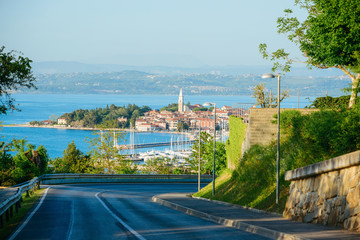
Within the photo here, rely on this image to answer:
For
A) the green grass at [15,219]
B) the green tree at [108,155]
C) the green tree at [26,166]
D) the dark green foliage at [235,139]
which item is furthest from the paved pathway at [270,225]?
the green tree at [108,155]

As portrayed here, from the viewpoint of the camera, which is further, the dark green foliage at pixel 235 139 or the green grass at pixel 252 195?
the dark green foliage at pixel 235 139

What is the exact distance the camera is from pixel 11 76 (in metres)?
19.1

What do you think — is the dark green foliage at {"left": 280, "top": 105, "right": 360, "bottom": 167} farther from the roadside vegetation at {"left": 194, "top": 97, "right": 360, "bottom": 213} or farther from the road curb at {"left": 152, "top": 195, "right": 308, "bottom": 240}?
the road curb at {"left": 152, "top": 195, "right": 308, "bottom": 240}

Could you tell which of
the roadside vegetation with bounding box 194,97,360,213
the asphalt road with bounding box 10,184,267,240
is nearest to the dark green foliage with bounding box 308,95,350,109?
the roadside vegetation with bounding box 194,97,360,213

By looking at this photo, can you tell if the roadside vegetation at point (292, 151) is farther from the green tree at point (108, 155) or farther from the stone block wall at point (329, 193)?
the green tree at point (108, 155)

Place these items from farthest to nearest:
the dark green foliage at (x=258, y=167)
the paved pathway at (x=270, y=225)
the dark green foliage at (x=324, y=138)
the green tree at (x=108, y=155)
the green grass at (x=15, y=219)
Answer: the green tree at (x=108, y=155)
the dark green foliage at (x=258, y=167)
the dark green foliage at (x=324, y=138)
the green grass at (x=15, y=219)
the paved pathway at (x=270, y=225)

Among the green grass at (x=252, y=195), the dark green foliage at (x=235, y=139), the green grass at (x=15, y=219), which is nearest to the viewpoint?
the green grass at (x=15, y=219)

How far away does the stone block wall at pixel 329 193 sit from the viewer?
42.0 ft

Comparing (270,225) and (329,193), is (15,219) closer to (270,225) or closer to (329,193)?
(270,225)

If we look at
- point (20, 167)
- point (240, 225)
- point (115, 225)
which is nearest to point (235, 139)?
point (240, 225)

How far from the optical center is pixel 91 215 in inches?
822

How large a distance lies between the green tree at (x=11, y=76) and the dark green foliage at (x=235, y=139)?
17338 mm

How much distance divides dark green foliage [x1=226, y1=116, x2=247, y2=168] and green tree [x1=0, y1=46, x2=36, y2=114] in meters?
17.3

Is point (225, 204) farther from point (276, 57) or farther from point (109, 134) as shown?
point (109, 134)
